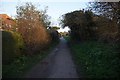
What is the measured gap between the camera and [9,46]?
58.3 feet

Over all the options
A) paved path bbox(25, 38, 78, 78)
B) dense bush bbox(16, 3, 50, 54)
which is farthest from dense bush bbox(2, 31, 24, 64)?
dense bush bbox(16, 3, 50, 54)

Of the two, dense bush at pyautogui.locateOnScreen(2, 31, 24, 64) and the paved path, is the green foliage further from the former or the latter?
dense bush at pyautogui.locateOnScreen(2, 31, 24, 64)

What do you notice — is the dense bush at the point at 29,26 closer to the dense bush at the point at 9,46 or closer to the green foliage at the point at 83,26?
the dense bush at the point at 9,46

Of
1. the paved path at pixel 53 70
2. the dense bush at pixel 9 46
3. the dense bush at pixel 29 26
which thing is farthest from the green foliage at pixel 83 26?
the dense bush at pixel 9 46

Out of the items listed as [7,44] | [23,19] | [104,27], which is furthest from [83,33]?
[104,27]

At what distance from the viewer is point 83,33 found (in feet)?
134

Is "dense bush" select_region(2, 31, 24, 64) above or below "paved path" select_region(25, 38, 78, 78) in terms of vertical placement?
above

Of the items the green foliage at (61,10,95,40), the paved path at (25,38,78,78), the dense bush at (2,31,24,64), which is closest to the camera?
the paved path at (25,38,78,78)

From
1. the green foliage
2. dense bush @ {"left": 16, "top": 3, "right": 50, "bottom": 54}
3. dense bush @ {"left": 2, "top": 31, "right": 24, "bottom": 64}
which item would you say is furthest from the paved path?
the green foliage

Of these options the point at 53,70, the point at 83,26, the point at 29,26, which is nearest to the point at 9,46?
the point at 53,70

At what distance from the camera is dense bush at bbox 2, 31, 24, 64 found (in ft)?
55.5

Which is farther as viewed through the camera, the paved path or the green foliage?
the green foliage

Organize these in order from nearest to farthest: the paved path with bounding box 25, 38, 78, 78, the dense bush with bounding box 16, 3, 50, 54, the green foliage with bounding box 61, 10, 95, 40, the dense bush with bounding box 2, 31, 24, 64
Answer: the paved path with bounding box 25, 38, 78, 78 → the dense bush with bounding box 2, 31, 24, 64 → the dense bush with bounding box 16, 3, 50, 54 → the green foliage with bounding box 61, 10, 95, 40

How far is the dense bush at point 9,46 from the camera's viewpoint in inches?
666
